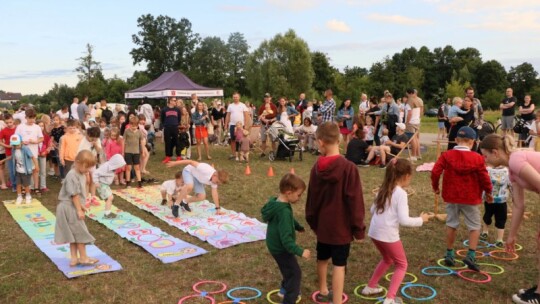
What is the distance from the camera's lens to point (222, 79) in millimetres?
74500

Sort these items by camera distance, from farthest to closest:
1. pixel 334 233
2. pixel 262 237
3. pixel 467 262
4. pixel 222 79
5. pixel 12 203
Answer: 1. pixel 222 79
2. pixel 12 203
3. pixel 262 237
4. pixel 467 262
5. pixel 334 233

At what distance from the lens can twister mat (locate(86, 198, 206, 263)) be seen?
240 inches

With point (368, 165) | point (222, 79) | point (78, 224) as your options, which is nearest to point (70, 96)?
point (222, 79)

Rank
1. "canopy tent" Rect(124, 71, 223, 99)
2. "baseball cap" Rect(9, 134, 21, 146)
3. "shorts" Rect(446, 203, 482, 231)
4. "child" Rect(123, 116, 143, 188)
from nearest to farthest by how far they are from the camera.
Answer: "shorts" Rect(446, 203, 482, 231) → "baseball cap" Rect(9, 134, 21, 146) → "child" Rect(123, 116, 143, 188) → "canopy tent" Rect(124, 71, 223, 99)

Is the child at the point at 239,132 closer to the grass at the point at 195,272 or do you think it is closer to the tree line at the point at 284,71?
the grass at the point at 195,272

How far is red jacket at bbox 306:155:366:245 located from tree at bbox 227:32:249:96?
70.7m

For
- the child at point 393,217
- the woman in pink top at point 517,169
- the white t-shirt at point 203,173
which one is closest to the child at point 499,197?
the woman in pink top at point 517,169

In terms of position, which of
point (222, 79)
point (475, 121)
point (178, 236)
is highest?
point (222, 79)

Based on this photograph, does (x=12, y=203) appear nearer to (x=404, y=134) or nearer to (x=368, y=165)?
(x=368, y=165)

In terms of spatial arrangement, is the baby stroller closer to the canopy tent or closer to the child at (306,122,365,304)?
the child at (306,122,365,304)

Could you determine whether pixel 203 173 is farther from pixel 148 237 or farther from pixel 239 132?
pixel 239 132

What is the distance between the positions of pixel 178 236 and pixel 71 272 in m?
1.84

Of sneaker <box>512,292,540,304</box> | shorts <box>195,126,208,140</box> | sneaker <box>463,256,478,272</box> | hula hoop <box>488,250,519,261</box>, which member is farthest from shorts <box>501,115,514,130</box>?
sneaker <box>512,292,540,304</box>

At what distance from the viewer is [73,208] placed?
5500 millimetres
